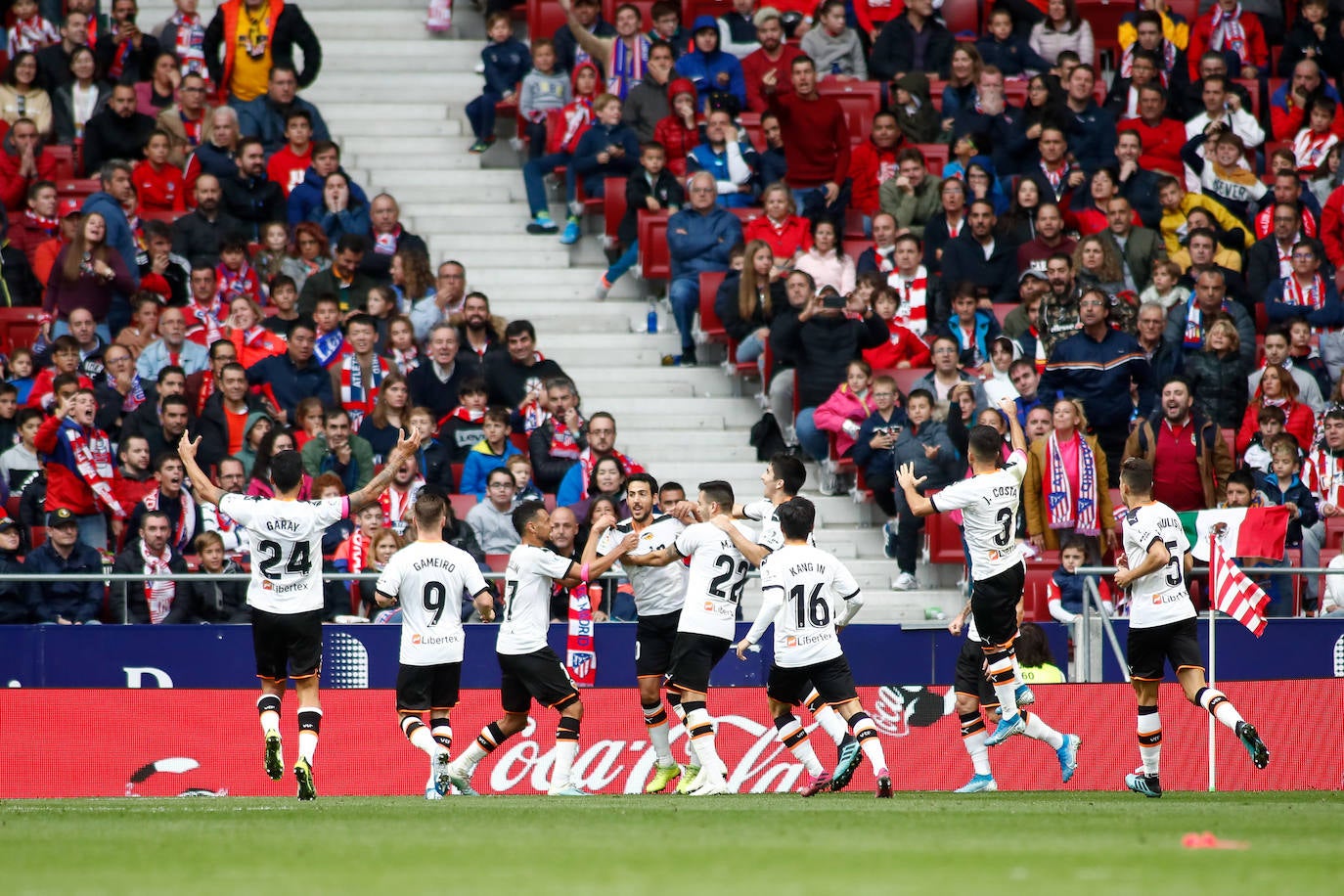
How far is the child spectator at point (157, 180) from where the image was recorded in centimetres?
2059

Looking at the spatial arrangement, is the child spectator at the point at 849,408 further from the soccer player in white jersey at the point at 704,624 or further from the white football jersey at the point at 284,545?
the white football jersey at the point at 284,545

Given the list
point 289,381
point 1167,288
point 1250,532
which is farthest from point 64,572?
point 1167,288

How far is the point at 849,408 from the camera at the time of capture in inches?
717

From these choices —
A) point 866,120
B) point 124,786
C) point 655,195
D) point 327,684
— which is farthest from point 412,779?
point 866,120

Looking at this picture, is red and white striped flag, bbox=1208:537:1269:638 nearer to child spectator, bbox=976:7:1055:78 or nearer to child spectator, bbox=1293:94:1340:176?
child spectator, bbox=1293:94:1340:176

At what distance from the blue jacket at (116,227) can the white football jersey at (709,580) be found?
28.1ft

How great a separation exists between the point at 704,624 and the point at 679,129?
9.43 m

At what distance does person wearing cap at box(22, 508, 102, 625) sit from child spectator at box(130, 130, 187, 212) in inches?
213

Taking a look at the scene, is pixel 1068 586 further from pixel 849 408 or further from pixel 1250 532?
pixel 849 408

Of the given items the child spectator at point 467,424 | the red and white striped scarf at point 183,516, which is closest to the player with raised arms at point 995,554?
the child spectator at point 467,424

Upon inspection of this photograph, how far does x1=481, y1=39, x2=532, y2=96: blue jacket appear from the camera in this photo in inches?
888

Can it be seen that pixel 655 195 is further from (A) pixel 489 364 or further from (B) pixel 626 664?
(B) pixel 626 664

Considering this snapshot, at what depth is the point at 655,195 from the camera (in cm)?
2078

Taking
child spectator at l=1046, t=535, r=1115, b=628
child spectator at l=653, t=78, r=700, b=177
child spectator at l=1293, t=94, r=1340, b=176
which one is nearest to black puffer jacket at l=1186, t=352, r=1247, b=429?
child spectator at l=1046, t=535, r=1115, b=628
